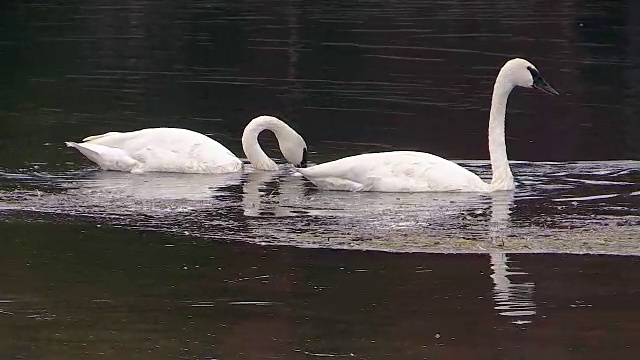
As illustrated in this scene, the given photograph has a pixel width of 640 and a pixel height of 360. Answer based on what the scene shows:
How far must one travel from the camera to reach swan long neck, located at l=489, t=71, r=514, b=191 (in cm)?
1222

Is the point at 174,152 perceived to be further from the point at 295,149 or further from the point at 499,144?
the point at 499,144

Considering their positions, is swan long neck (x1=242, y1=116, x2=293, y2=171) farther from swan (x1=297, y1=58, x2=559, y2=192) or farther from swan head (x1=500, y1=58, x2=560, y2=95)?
swan head (x1=500, y1=58, x2=560, y2=95)

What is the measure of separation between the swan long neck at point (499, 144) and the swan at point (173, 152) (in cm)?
177

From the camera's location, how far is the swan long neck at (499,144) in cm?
1222

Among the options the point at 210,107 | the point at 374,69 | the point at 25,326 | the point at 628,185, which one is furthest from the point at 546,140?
the point at 25,326

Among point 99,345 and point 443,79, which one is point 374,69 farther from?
point 99,345

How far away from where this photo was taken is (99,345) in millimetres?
7293

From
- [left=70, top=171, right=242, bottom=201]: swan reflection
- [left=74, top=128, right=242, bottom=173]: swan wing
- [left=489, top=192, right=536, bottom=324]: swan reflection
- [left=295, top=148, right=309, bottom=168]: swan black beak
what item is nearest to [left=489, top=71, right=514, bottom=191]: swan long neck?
[left=295, top=148, right=309, bottom=168]: swan black beak

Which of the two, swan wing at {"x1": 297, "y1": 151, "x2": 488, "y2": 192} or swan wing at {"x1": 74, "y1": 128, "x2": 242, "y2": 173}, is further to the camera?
swan wing at {"x1": 74, "y1": 128, "x2": 242, "y2": 173}

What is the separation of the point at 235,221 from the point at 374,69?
11.9m

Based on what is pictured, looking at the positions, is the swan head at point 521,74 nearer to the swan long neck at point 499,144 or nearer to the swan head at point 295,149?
the swan long neck at point 499,144

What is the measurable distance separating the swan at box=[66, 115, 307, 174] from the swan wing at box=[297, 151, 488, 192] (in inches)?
47.5

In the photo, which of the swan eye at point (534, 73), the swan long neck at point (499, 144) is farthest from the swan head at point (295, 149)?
the swan eye at point (534, 73)

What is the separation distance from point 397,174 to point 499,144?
0.99 meters
